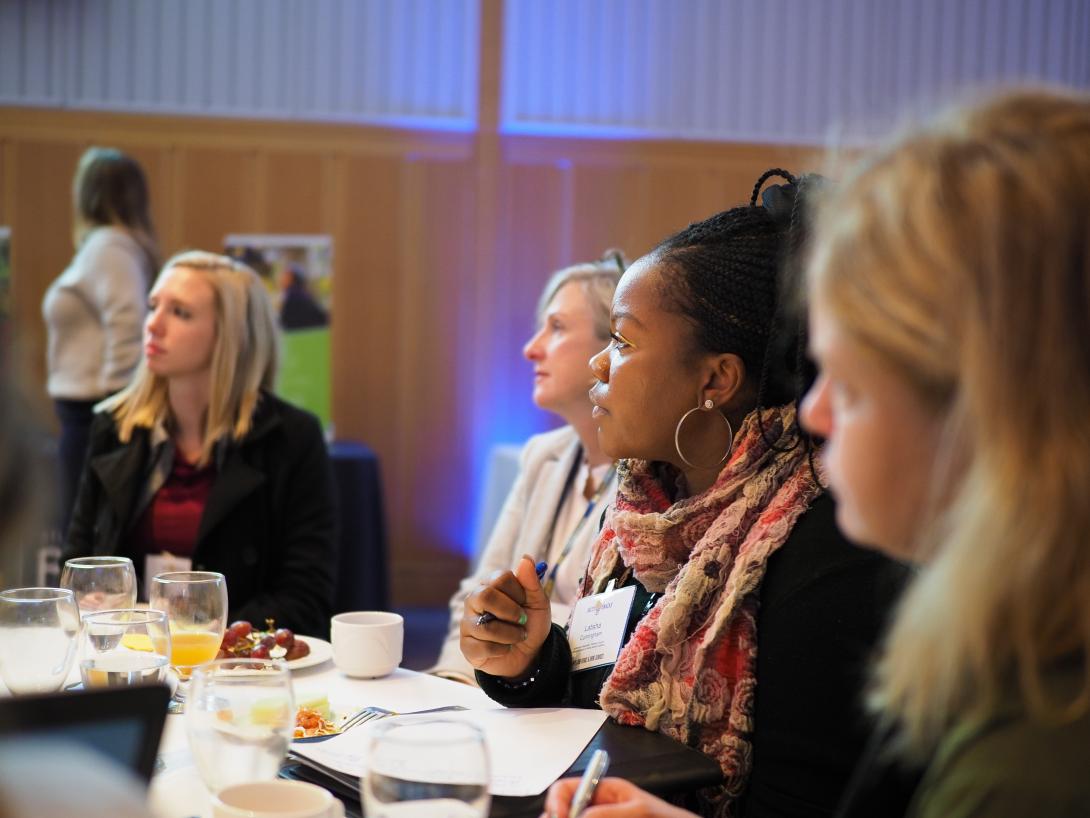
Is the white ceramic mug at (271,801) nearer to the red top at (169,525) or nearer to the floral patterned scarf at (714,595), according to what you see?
the floral patterned scarf at (714,595)

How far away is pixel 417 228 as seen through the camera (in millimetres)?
5633

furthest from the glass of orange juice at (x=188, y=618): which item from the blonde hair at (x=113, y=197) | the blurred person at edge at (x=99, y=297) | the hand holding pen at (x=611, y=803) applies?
the blonde hair at (x=113, y=197)

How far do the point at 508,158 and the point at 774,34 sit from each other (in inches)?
61.7

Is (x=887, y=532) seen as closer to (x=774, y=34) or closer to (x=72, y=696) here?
(x=72, y=696)

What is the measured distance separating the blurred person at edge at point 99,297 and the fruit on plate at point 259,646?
2700 mm

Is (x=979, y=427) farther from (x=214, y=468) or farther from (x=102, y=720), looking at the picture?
(x=214, y=468)

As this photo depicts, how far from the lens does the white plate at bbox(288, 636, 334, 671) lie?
168 cm

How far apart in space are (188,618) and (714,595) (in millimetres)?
725

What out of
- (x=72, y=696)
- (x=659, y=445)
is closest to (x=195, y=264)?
(x=659, y=445)

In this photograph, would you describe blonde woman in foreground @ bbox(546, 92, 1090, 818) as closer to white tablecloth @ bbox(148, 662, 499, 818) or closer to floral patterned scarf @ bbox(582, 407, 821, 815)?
floral patterned scarf @ bbox(582, 407, 821, 815)

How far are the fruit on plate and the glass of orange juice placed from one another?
10cm

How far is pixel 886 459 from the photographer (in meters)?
0.83

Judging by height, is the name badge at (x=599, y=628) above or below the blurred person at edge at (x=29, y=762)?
below

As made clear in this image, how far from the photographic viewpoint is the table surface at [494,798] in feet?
3.76
